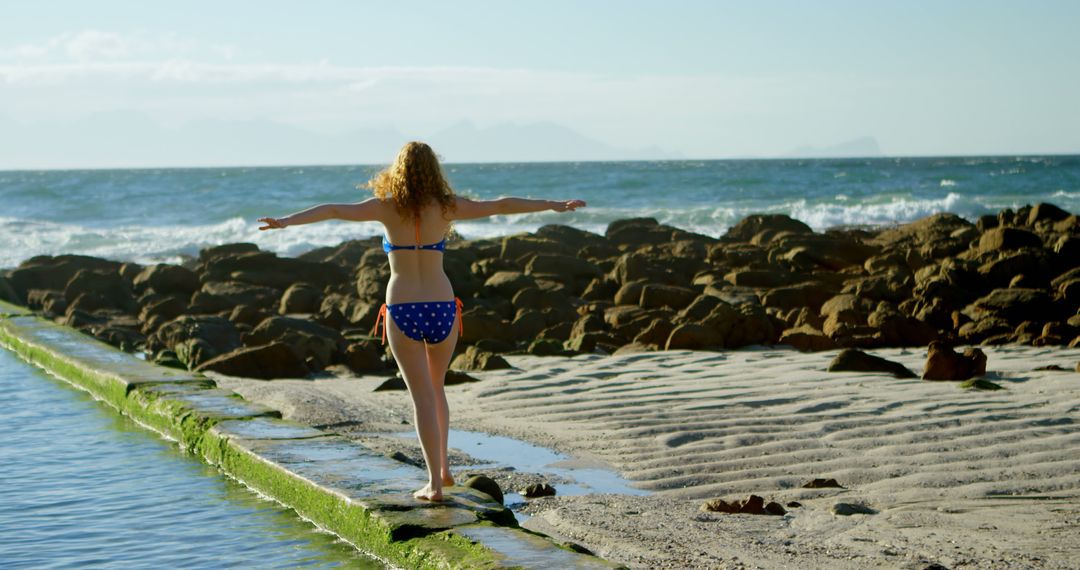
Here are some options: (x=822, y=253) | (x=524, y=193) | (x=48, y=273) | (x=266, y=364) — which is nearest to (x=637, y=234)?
(x=822, y=253)

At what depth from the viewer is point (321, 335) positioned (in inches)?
480

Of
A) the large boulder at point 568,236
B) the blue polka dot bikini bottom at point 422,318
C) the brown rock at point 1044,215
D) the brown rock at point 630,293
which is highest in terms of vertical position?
the blue polka dot bikini bottom at point 422,318

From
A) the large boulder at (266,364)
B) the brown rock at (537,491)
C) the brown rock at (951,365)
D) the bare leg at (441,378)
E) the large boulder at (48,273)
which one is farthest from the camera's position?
the large boulder at (48,273)

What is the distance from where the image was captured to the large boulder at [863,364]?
31.1 feet

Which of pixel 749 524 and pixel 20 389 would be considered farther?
pixel 20 389

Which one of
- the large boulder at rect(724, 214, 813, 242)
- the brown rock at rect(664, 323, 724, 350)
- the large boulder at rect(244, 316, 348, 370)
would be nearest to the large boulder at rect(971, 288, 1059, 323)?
the brown rock at rect(664, 323, 724, 350)

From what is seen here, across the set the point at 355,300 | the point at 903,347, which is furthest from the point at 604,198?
the point at 903,347

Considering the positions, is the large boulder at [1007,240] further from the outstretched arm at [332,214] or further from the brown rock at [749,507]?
the outstretched arm at [332,214]

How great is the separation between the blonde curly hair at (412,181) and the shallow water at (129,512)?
1443 mm

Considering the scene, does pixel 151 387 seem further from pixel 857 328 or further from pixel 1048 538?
pixel 857 328

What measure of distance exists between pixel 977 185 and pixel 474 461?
51.0 m

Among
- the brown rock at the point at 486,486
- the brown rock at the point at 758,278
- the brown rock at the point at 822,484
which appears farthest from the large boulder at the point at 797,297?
the brown rock at the point at 486,486

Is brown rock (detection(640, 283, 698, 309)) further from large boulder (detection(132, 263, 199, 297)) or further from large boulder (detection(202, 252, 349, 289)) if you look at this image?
large boulder (detection(132, 263, 199, 297))

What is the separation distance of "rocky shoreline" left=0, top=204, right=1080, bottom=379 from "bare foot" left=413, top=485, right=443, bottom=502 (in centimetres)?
546
